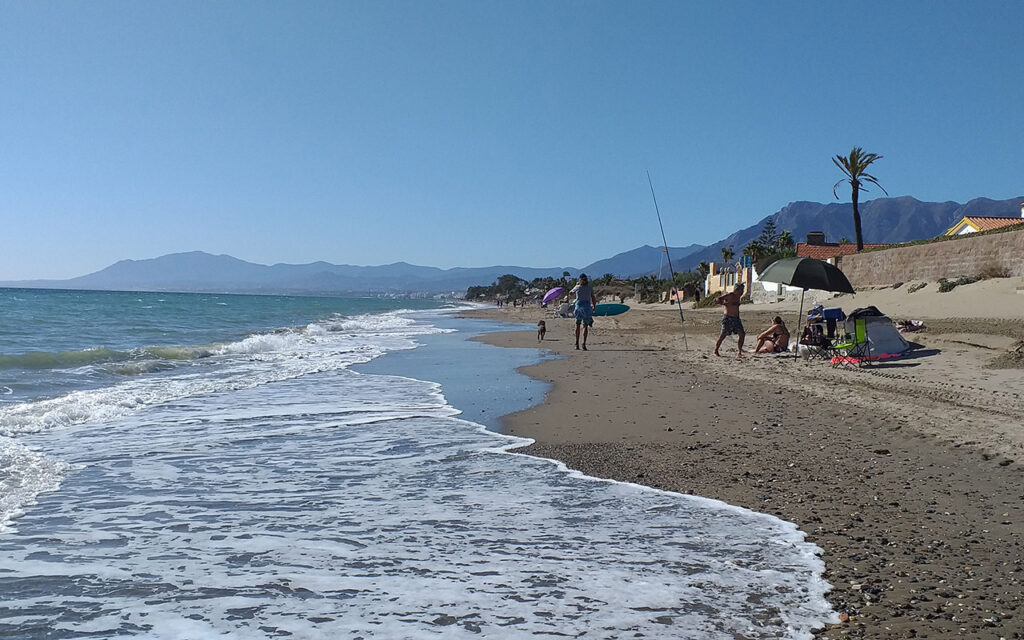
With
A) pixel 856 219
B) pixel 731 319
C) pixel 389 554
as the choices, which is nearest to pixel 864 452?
pixel 389 554

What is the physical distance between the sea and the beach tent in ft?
24.2

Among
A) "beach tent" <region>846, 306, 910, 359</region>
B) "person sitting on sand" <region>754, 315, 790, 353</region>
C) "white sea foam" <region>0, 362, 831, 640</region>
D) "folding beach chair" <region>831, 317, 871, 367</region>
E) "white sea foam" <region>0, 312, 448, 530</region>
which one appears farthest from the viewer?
"person sitting on sand" <region>754, 315, 790, 353</region>

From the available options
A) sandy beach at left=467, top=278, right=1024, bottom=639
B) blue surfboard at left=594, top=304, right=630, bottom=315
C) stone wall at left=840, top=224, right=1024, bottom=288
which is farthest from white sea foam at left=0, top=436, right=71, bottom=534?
blue surfboard at left=594, top=304, right=630, bottom=315

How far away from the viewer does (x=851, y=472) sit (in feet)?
17.5

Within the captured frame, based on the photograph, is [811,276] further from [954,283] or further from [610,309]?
[610,309]

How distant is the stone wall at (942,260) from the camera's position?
2012 centimetres

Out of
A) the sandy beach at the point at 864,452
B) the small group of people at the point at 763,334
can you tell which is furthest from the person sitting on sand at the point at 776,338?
the sandy beach at the point at 864,452

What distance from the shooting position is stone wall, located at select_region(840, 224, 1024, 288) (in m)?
20.1

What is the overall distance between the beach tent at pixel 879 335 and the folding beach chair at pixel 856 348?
10 cm

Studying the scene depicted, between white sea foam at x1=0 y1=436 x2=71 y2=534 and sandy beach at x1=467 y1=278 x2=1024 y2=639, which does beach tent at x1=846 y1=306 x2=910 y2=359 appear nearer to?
sandy beach at x1=467 y1=278 x2=1024 y2=639

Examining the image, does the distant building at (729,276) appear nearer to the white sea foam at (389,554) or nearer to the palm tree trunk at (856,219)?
the palm tree trunk at (856,219)

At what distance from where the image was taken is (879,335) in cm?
1203

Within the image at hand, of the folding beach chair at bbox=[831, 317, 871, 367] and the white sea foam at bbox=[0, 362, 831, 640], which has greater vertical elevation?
the folding beach chair at bbox=[831, 317, 871, 367]

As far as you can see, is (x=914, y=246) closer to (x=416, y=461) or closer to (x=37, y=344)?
(x=416, y=461)
